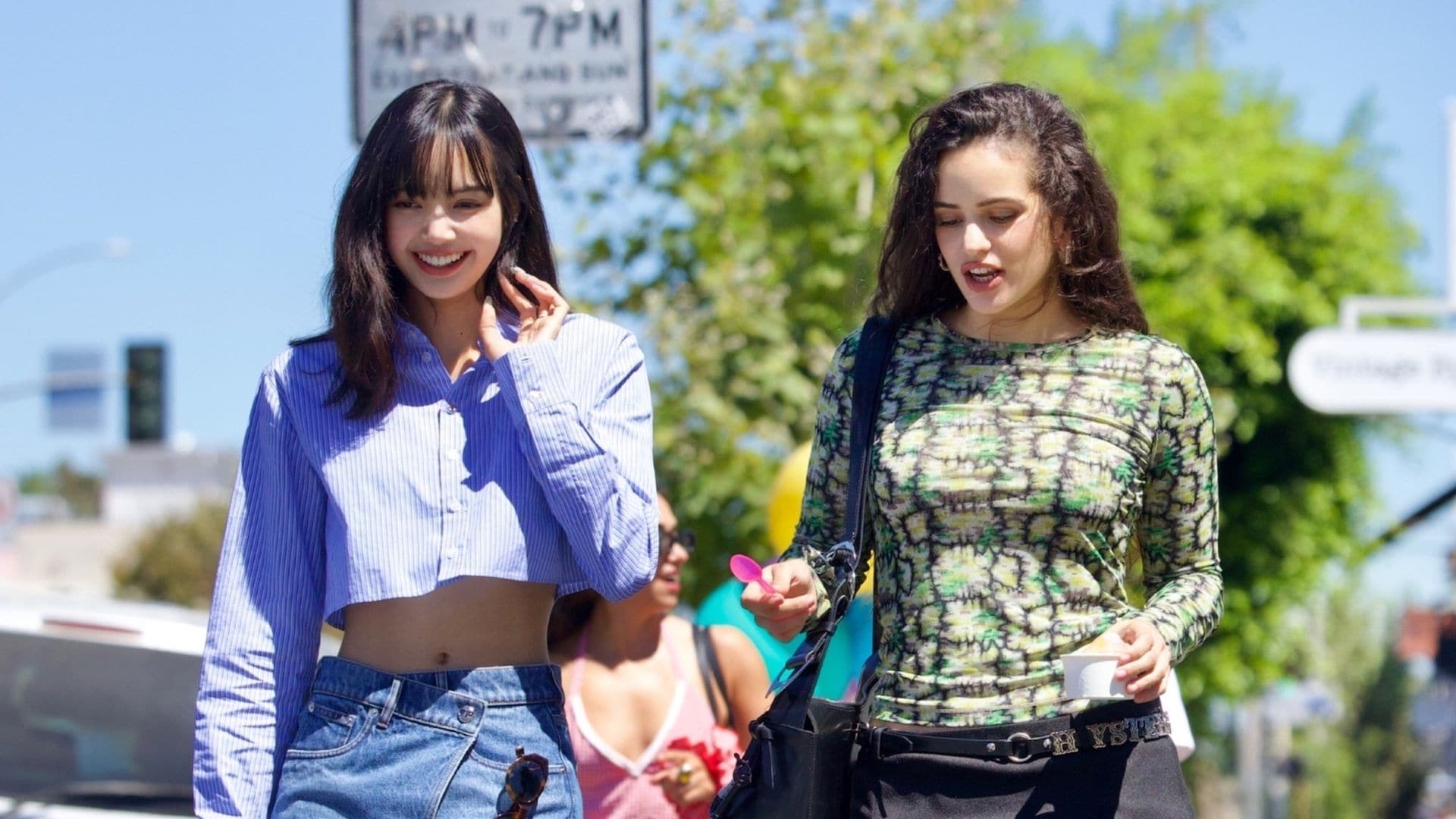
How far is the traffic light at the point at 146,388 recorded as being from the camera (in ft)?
86.8

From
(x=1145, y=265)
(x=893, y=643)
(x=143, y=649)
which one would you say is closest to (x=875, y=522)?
(x=893, y=643)

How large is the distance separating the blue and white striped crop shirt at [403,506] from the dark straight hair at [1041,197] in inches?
19.9

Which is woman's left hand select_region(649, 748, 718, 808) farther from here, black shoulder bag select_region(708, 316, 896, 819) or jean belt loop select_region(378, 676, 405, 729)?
jean belt loop select_region(378, 676, 405, 729)

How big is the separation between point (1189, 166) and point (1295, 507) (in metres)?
2.95

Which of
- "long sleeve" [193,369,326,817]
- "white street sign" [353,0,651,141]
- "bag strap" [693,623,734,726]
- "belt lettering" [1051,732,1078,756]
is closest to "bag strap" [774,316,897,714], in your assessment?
"belt lettering" [1051,732,1078,756]

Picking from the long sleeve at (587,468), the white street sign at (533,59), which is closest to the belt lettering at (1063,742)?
the long sleeve at (587,468)

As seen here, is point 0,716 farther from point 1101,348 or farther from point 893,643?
point 1101,348

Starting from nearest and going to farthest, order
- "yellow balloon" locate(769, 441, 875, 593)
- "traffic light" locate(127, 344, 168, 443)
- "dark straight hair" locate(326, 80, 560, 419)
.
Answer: "dark straight hair" locate(326, 80, 560, 419) → "yellow balloon" locate(769, 441, 875, 593) → "traffic light" locate(127, 344, 168, 443)

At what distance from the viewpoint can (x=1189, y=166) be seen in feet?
46.1

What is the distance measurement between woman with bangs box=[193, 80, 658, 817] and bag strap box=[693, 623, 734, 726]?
66.1 inches

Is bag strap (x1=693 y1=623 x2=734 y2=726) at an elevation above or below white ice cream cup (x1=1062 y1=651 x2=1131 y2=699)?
below

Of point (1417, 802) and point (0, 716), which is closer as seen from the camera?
point (0, 716)

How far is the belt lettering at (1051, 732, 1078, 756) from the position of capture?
95.6 inches

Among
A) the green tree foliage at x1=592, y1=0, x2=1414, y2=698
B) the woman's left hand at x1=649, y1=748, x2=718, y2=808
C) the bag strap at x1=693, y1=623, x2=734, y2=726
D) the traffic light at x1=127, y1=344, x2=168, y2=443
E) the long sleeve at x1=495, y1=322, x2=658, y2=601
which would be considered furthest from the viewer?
the traffic light at x1=127, y1=344, x2=168, y2=443
